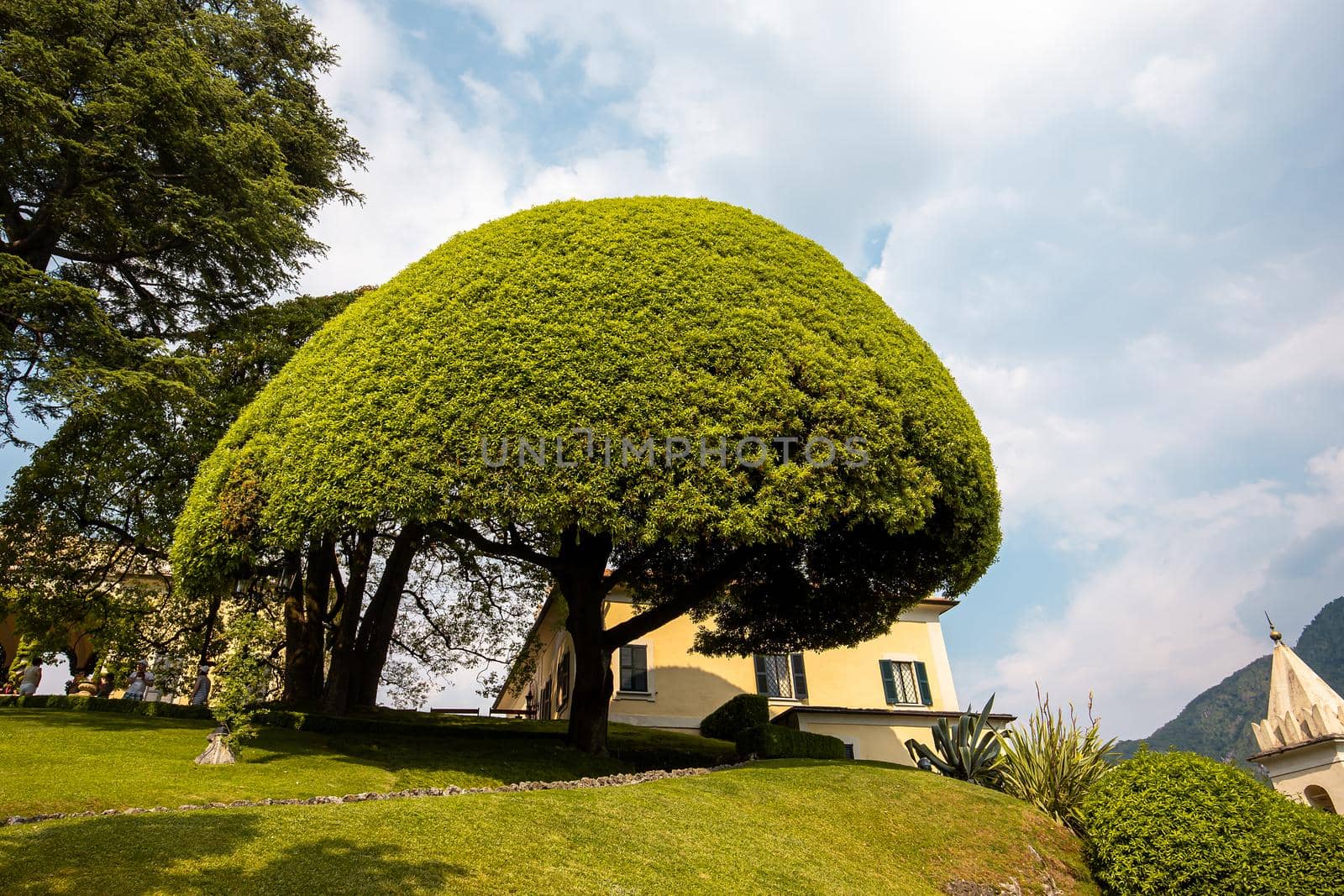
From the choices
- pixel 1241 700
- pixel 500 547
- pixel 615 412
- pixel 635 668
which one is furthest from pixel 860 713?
pixel 1241 700

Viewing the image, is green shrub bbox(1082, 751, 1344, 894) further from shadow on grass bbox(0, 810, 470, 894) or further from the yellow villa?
the yellow villa

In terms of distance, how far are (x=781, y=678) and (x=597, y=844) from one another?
1955 cm

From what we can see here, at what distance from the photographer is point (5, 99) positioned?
13.4 m

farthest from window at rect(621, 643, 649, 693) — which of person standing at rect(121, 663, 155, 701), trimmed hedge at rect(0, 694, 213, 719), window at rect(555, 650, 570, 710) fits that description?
person standing at rect(121, 663, 155, 701)

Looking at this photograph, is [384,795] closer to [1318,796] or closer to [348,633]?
[348,633]

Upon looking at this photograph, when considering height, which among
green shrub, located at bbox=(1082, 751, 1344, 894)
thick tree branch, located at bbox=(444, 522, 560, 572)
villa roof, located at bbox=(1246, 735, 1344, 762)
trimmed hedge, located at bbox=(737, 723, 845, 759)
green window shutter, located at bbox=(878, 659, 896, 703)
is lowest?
green shrub, located at bbox=(1082, 751, 1344, 894)

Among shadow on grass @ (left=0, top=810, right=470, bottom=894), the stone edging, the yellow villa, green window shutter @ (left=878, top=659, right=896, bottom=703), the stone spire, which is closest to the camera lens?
shadow on grass @ (left=0, top=810, right=470, bottom=894)

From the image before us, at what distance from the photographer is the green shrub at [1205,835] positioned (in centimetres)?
869

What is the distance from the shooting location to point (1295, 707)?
14.9 meters

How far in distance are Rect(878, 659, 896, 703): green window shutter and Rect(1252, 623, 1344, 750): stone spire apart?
39.7 ft

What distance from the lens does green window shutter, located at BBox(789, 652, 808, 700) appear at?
1037 inches

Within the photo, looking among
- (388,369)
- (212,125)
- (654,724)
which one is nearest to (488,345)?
(388,369)

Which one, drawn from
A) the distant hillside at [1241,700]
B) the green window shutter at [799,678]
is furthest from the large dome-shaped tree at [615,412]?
the distant hillside at [1241,700]

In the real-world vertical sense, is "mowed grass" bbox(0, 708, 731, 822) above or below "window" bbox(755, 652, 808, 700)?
below
